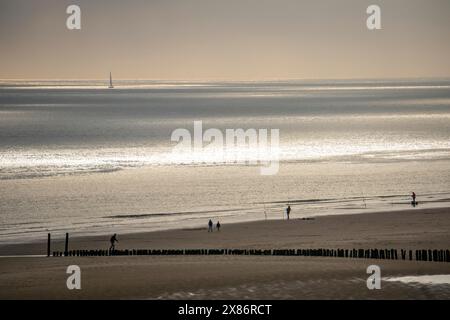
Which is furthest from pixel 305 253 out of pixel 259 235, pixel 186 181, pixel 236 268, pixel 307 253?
pixel 186 181

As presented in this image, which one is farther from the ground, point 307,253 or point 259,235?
point 259,235

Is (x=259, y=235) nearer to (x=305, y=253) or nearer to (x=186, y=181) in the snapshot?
(x=305, y=253)

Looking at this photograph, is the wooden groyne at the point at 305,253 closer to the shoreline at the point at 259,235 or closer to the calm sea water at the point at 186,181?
the shoreline at the point at 259,235

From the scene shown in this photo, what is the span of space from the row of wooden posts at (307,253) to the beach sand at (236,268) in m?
0.89

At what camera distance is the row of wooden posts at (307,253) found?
36.1 meters

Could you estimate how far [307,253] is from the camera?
38219mm

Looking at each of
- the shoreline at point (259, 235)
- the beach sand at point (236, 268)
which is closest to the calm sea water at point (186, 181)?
the shoreline at point (259, 235)

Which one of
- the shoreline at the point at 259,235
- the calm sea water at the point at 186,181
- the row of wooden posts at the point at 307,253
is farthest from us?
the calm sea water at the point at 186,181

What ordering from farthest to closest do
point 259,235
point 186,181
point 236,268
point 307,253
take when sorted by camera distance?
point 186,181, point 259,235, point 307,253, point 236,268

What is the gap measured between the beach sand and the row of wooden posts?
2.93 feet

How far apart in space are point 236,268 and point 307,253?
15.1ft
